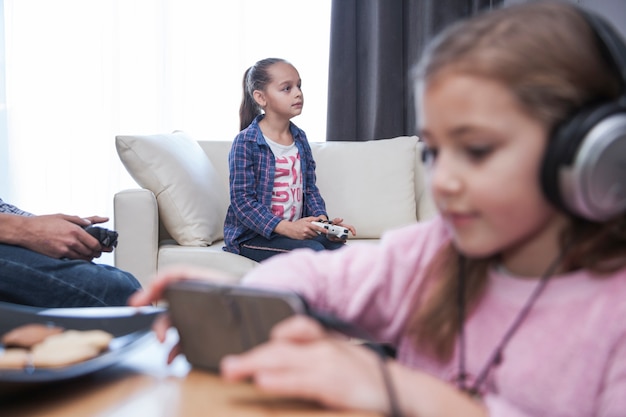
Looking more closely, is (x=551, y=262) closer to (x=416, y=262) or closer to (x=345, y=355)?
(x=416, y=262)

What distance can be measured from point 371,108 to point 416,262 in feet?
9.81

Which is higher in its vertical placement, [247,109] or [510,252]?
[247,109]

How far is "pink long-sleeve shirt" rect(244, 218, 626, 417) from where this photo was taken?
1.89 feet

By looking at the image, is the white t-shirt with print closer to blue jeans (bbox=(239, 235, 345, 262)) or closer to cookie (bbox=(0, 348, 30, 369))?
blue jeans (bbox=(239, 235, 345, 262))

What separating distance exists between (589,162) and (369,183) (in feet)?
8.04

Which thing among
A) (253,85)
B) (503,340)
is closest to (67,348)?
(503,340)

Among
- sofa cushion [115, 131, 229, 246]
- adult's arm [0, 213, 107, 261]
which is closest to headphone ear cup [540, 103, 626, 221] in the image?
adult's arm [0, 213, 107, 261]

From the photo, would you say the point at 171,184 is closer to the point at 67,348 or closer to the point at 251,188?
the point at 251,188

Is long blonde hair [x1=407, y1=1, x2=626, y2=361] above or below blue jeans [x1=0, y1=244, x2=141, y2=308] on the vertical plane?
above

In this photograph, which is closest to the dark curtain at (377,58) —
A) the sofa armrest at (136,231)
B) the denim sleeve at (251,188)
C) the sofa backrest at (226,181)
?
the sofa backrest at (226,181)

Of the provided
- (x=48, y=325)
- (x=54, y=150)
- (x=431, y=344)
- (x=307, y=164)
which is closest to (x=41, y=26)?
(x=54, y=150)

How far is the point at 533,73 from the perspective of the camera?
58 centimetres

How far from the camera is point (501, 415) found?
20.8 inches

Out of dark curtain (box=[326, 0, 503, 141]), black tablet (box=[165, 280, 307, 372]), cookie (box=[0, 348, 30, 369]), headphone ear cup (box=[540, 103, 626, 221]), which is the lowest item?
cookie (box=[0, 348, 30, 369])
